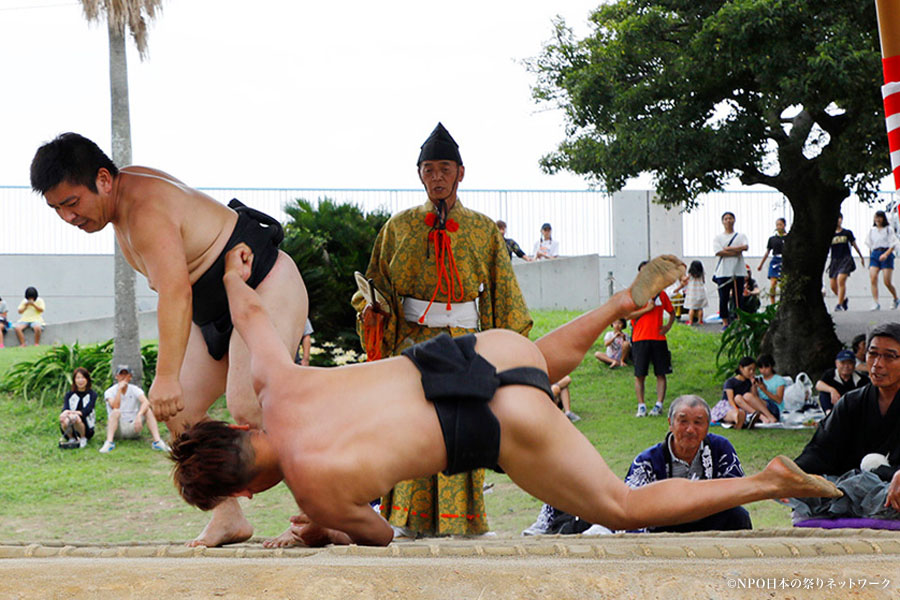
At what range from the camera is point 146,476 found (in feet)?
22.2

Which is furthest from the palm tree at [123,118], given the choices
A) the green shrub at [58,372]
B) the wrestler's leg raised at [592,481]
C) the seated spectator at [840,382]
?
the wrestler's leg raised at [592,481]

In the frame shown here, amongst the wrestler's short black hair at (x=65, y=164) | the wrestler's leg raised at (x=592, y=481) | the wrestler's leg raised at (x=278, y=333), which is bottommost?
the wrestler's leg raised at (x=592, y=481)

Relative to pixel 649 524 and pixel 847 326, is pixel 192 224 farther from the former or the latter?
pixel 847 326

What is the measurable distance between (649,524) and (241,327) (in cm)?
112

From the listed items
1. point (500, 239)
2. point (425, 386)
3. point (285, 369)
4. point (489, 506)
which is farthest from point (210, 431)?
point (489, 506)

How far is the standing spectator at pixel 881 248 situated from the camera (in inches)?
412

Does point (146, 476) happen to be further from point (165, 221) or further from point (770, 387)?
point (770, 387)

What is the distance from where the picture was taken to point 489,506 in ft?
18.7

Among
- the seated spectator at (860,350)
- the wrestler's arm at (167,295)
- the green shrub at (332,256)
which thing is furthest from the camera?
the green shrub at (332,256)

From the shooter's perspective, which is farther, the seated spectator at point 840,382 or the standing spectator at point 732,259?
the standing spectator at point 732,259

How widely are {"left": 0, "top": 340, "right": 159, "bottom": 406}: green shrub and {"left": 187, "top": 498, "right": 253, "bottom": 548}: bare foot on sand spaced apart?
21.2 feet

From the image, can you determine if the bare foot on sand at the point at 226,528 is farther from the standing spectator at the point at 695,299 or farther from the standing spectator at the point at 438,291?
the standing spectator at the point at 695,299

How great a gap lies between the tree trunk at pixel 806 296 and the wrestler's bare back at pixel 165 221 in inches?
250

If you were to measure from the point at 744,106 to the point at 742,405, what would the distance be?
7.67 feet
